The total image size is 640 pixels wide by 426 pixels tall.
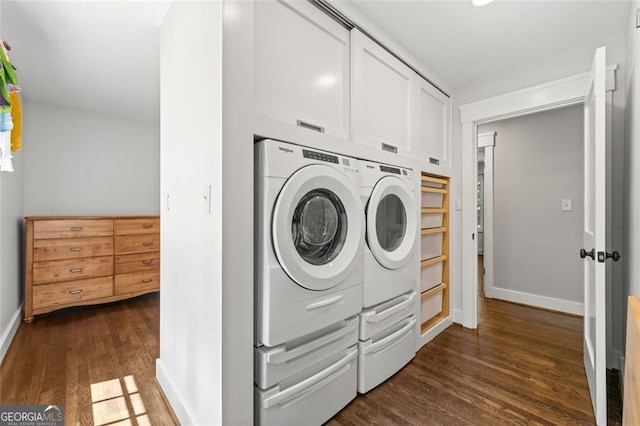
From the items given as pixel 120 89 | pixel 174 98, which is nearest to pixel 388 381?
pixel 174 98

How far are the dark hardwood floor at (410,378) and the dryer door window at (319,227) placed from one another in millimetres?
881

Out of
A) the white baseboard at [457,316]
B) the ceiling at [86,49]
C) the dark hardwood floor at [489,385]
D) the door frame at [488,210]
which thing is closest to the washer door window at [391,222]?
the dark hardwood floor at [489,385]

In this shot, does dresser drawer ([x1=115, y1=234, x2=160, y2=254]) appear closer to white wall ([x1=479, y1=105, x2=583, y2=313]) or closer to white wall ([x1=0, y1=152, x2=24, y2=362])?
white wall ([x1=0, y1=152, x2=24, y2=362])

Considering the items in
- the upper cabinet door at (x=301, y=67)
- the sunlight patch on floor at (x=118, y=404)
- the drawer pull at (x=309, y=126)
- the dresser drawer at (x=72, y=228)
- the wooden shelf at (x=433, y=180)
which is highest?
the upper cabinet door at (x=301, y=67)

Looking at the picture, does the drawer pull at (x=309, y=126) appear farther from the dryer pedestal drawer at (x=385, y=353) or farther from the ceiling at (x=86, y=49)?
the dryer pedestal drawer at (x=385, y=353)

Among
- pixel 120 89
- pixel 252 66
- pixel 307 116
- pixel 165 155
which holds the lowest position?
pixel 165 155

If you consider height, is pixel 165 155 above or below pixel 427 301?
above

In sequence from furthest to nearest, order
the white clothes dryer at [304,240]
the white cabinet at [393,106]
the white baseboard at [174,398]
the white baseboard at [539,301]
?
the white baseboard at [539,301]
the white cabinet at [393,106]
the white baseboard at [174,398]
the white clothes dryer at [304,240]

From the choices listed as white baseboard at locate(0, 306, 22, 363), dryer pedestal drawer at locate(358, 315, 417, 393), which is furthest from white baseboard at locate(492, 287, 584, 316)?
white baseboard at locate(0, 306, 22, 363)

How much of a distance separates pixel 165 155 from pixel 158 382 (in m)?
1.42

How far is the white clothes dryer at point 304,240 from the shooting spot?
4.10ft

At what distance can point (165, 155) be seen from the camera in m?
1.78

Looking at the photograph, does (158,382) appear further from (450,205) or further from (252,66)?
(450,205)

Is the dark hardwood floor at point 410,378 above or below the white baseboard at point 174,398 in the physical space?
below
